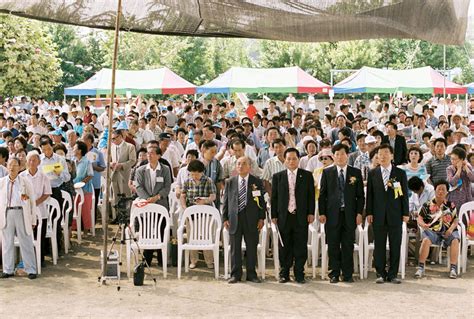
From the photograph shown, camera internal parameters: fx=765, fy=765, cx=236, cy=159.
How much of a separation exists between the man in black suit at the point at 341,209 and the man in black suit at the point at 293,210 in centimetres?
19

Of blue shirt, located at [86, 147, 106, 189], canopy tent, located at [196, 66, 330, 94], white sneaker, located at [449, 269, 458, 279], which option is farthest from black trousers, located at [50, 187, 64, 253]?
canopy tent, located at [196, 66, 330, 94]

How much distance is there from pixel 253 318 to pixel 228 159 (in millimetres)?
3652

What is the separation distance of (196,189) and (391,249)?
8.03 feet

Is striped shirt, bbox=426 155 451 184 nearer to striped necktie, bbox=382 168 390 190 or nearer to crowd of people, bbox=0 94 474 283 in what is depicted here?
crowd of people, bbox=0 94 474 283

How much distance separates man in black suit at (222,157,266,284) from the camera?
8.92m

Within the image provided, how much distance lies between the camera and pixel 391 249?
8922 millimetres

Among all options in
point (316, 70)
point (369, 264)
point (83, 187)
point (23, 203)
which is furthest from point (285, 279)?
point (316, 70)

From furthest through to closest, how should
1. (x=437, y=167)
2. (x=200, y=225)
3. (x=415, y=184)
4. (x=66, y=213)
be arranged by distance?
(x=437, y=167) < (x=66, y=213) < (x=415, y=184) < (x=200, y=225)

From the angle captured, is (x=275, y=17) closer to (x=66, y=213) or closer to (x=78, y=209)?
(x=66, y=213)

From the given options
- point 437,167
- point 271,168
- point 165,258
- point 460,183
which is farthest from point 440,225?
point 165,258

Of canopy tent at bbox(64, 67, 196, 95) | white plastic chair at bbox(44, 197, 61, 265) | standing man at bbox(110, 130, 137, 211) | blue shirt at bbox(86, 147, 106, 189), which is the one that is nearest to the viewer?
white plastic chair at bbox(44, 197, 61, 265)

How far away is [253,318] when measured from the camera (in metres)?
7.23

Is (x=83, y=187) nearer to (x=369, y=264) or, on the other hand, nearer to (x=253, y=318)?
Answer: (x=369, y=264)

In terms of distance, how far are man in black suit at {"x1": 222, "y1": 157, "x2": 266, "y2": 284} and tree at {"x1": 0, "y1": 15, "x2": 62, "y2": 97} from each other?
1042 inches
